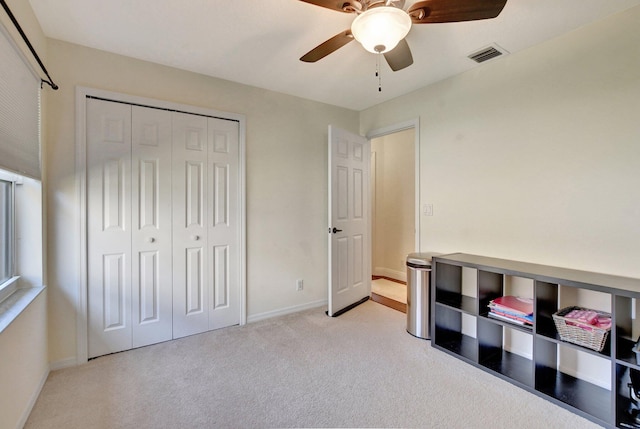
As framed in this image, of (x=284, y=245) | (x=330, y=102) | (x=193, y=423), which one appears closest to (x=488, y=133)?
(x=330, y=102)

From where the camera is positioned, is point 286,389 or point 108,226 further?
point 108,226

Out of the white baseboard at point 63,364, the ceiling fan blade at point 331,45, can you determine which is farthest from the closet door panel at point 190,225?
the ceiling fan blade at point 331,45

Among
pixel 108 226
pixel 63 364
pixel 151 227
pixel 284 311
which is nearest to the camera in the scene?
pixel 63 364

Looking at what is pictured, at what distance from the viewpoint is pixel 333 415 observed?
168 centimetres

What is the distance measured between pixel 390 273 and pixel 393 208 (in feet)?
3.53

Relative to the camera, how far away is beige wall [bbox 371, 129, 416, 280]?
4617mm

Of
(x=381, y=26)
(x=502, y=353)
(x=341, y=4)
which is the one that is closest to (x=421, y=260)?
(x=502, y=353)

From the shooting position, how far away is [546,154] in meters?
2.20

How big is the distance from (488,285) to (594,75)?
5.26 feet

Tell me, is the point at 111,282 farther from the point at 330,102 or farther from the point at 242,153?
the point at 330,102

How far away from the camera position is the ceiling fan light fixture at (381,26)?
54.5 inches

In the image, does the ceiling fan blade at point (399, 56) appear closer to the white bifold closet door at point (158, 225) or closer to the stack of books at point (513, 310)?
the white bifold closet door at point (158, 225)

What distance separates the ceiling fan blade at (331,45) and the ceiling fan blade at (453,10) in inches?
14.2

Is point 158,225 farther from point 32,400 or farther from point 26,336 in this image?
point 32,400
